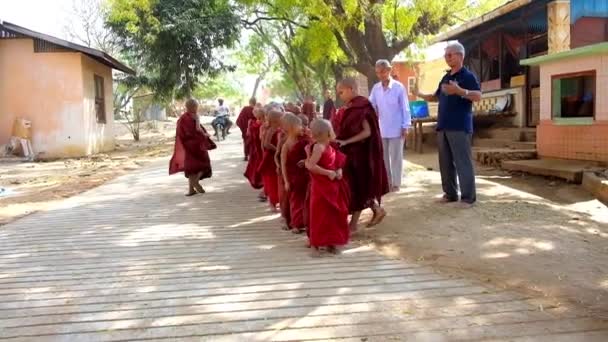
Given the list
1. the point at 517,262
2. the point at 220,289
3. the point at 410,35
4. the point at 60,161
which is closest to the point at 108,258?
the point at 220,289

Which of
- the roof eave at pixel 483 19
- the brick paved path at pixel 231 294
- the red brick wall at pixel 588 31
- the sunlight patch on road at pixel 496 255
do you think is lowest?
the brick paved path at pixel 231 294

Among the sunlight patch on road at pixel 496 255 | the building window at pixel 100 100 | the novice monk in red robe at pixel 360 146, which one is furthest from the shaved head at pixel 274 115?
the building window at pixel 100 100

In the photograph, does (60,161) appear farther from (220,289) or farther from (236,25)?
(220,289)

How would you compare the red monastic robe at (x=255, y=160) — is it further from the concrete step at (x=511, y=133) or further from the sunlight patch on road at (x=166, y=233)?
the concrete step at (x=511, y=133)

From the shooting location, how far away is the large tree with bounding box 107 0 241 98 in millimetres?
19969

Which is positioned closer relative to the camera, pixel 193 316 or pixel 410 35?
pixel 193 316

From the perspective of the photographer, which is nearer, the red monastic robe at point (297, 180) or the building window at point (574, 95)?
the red monastic robe at point (297, 180)

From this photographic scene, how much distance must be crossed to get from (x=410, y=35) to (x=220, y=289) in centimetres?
1009

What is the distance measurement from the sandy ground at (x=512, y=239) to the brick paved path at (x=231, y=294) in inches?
12.4

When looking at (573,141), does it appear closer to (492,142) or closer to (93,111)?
(492,142)

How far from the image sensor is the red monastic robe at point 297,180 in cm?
570

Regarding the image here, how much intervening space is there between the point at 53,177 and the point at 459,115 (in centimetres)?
909

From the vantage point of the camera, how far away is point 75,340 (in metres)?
3.16

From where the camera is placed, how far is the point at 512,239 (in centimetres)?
507
